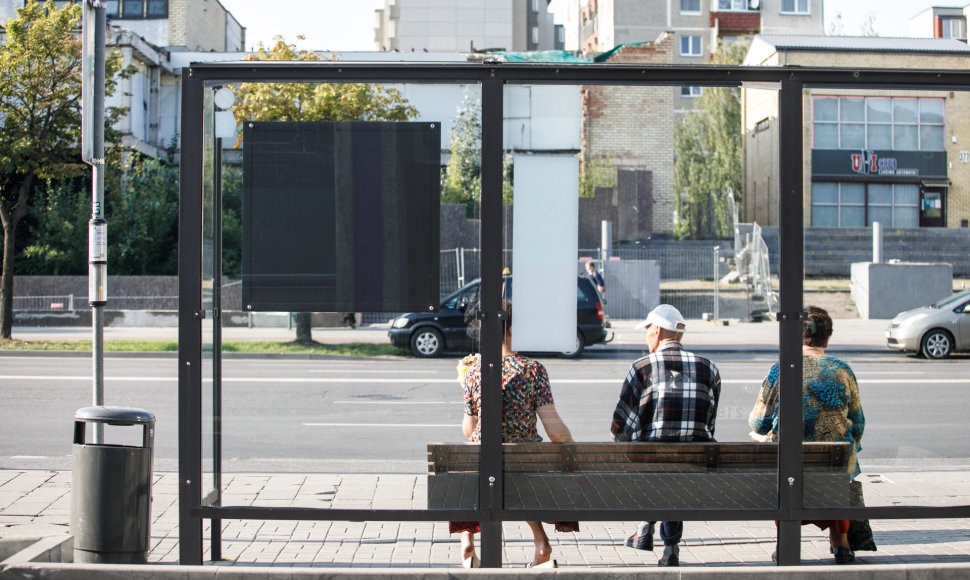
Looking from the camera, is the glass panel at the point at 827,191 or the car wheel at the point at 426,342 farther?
the car wheel at the point at 426,342

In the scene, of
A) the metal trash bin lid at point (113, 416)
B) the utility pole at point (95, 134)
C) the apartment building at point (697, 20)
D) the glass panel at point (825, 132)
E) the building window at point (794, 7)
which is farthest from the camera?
the building window at point (794, 7)

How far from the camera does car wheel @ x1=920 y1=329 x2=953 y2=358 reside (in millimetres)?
12500

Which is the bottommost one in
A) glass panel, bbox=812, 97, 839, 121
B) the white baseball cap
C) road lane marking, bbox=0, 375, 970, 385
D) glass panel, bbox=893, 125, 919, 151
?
road lane marking, bbox=0, 375, 970, 385

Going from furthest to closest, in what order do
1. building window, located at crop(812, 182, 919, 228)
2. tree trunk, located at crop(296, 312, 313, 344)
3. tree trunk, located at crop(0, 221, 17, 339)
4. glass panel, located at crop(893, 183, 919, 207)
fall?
tree trunk, located at crop(0, 221, 17, 339) < glass panel, located at crop(893, 183, 919, 207) < tree trunk, located at crop(296, 312, 313, 344) < building window, located at crop(812, 182, 919, 228)

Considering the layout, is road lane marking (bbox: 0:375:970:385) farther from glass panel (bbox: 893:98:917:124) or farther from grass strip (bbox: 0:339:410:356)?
glass panel (bbox: 893:98:917:124)

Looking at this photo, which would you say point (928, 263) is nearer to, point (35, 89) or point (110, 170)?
point (35, 89)

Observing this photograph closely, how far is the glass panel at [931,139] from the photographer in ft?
24.9

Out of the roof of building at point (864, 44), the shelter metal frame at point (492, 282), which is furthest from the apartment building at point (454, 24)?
the shelter metal frame at point (492, 282)

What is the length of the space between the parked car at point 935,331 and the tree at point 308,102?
4.88 m

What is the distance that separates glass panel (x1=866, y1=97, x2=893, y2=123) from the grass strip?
10298mm

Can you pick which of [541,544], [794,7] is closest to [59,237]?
[541,544]

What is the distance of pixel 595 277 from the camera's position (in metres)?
6.57

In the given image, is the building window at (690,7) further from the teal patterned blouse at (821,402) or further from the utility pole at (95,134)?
the teal patterned blouse at (821,402)

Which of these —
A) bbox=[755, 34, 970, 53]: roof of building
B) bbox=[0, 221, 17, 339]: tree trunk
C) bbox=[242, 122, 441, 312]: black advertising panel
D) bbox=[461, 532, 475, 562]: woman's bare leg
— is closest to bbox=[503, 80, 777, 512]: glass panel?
bbox=[461, 532, 475, 562]: woman's bare leg
